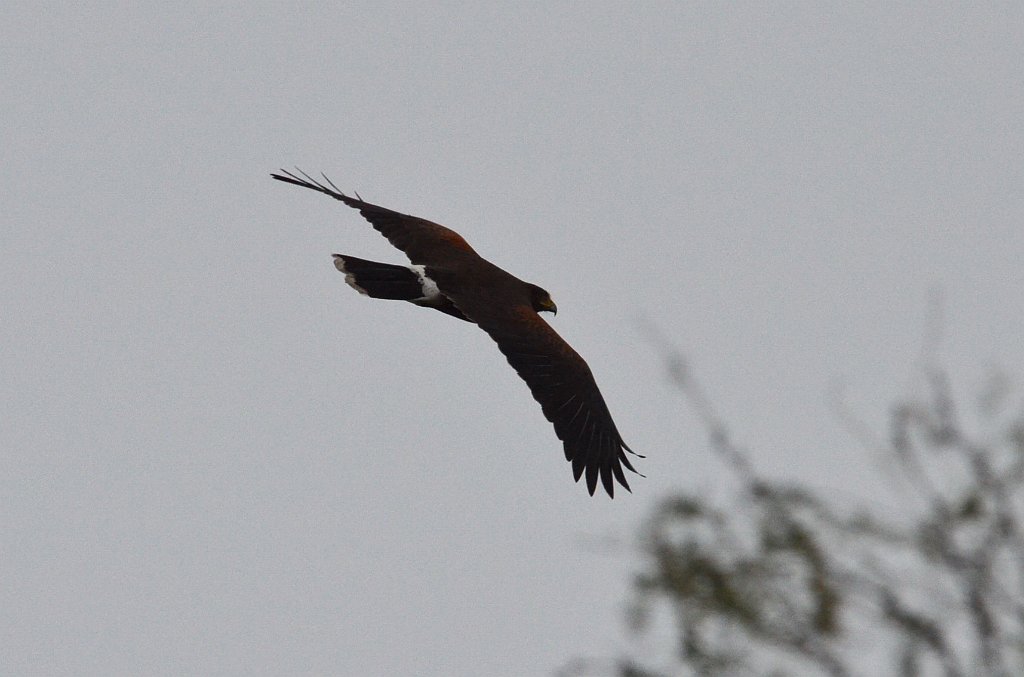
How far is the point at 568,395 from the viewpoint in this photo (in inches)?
345

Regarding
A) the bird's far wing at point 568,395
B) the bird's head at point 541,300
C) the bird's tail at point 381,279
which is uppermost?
the bird's head at point 541,300

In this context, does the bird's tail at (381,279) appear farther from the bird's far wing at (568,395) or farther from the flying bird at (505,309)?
the bird's far wing at (568,395)

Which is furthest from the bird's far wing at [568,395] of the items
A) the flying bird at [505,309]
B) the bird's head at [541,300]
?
the bird's head at [541,300]

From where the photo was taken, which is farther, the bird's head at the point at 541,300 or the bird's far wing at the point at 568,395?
the bird's head at the point at 541,300

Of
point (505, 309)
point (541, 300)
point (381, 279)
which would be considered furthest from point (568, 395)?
point (381, 279)

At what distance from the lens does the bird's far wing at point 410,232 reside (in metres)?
9.62

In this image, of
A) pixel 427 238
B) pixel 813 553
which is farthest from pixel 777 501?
pixel 427 238

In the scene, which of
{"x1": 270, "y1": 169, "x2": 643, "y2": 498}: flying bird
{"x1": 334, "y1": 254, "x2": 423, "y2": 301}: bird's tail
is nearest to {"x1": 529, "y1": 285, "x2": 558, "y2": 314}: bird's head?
{"x1": 270, "y1": 169, "x2": 643, "y2": 498}: flying bird

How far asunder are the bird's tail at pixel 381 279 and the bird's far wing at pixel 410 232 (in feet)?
0.48

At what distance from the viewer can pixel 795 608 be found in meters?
3.34

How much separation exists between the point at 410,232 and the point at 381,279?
0.49 metres

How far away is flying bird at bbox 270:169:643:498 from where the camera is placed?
869cm

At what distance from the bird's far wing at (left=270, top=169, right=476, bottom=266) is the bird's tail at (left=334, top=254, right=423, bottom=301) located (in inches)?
5.8

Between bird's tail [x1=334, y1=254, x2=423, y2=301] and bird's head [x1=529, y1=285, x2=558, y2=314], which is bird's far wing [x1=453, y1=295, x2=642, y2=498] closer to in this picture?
bird's tail [x1=334, y1=254, x2=423, y2=301]
